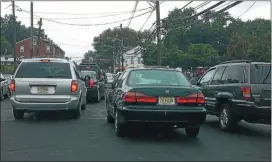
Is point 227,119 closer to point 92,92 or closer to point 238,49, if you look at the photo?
point 92,92

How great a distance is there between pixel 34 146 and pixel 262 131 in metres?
5.35

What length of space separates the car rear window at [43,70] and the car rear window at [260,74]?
175 inches

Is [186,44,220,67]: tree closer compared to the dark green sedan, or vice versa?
the dark green sedan

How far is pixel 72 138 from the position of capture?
331 inches

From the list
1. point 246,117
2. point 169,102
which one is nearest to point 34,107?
point 169,102

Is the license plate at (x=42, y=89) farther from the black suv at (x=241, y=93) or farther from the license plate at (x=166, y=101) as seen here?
the black suv at (x=241, y=93)

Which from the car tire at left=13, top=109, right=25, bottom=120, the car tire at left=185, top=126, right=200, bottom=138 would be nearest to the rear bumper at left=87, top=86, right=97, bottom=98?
the car tire at left=13, top=109, right=25, bottom=120

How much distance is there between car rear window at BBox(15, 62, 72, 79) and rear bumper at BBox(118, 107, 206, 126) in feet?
10.8

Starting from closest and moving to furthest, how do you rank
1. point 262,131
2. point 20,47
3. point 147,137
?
point 147,137, point 262,131, point 20,47

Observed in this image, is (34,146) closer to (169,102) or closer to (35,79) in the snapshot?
(169,102)

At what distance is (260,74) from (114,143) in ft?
11.4

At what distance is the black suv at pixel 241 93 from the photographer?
8.91 metres

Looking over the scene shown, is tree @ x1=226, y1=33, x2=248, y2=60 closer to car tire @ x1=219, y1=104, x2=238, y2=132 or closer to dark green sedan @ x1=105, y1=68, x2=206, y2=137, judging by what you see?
car tire @ x1=219, y1=104, x2=238, y2=132

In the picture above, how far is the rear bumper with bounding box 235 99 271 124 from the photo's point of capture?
8.88 meters
